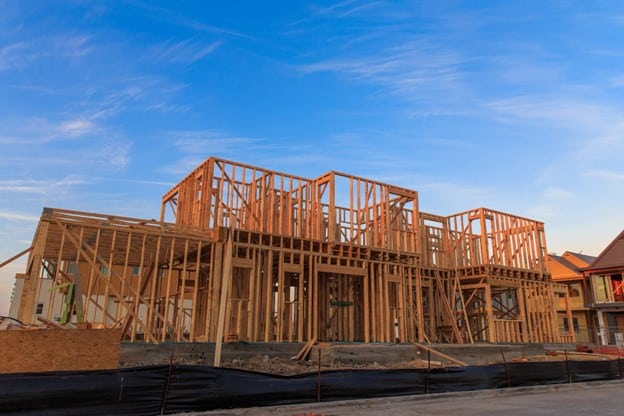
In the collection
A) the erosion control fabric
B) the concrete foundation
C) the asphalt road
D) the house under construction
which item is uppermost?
the house under construction

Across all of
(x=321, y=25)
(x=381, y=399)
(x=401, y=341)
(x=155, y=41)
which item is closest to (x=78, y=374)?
(x=381, y=399)

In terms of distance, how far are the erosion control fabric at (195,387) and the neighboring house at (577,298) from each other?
31761 mm

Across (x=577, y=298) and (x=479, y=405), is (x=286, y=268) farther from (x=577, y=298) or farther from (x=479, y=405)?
(x=577, y=298)

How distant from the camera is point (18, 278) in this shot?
3447cm

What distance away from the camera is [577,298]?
41.6 metres

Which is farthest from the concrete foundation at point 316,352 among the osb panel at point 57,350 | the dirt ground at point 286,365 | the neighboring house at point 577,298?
the neighboring house at point 577,298

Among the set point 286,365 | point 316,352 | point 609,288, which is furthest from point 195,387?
point 609,288

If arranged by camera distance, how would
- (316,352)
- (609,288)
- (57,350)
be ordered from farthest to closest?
(609,288) < (316,352) < (57,350)

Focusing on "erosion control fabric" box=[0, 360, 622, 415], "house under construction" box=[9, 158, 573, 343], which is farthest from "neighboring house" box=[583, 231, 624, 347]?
"erosion control fabric" box=[0, 360, 622, 415]

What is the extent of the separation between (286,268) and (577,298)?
3451cm

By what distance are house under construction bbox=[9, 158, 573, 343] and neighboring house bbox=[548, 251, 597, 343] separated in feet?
45.4

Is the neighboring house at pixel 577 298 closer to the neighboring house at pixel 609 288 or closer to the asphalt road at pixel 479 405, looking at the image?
the neighboring house at pixel 609 288

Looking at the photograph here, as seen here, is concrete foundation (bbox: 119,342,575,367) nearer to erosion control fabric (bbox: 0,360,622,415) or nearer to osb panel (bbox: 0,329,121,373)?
erosion control fabric (bbox: 0,360,622,415)

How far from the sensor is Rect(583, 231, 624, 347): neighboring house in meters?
37.1
